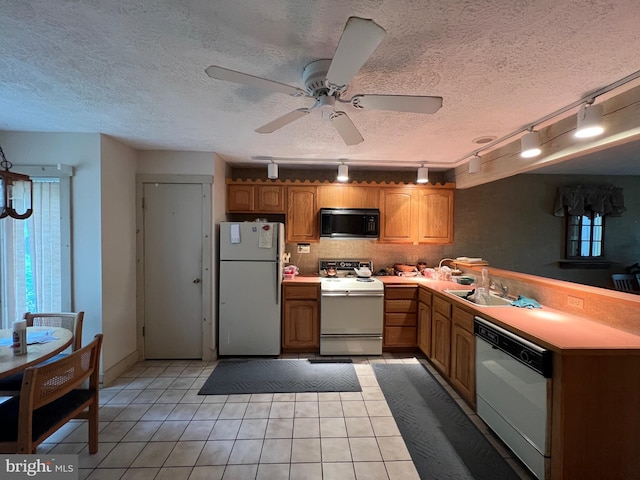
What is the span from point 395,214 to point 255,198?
185cm

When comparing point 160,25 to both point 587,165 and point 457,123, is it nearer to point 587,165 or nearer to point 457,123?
point 457,123

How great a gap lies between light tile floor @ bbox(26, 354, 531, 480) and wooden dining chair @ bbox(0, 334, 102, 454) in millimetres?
301

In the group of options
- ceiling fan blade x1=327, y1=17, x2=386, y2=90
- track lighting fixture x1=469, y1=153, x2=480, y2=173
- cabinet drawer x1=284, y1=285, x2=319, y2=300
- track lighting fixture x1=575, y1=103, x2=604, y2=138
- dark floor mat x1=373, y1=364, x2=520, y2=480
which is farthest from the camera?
cabinet drawer x1=284, y1=285, x2=319, y2=300

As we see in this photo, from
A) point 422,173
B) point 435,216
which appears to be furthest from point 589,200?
point 422,173

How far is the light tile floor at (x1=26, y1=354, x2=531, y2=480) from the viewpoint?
69.5 inches

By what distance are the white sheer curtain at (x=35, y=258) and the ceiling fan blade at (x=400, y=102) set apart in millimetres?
2869

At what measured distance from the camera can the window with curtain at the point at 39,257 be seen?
254cm

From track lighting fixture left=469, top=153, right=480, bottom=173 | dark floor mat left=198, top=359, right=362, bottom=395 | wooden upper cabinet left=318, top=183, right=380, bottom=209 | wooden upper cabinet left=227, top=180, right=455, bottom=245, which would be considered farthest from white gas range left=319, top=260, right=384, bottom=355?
track lighting fixture left=469, top=153, right=480, bottom=173

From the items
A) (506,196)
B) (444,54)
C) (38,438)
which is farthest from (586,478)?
(506,196)

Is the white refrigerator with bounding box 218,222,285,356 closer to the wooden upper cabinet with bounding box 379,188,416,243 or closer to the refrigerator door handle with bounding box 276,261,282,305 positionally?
the refrigerator door handle with bounding box 276,261,282,305

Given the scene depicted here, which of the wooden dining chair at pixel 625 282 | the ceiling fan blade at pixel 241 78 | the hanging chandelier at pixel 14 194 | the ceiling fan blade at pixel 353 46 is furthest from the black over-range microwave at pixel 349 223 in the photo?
the wooden dining chair at pixel 625 282

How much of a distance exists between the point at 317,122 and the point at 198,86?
914 millimetres

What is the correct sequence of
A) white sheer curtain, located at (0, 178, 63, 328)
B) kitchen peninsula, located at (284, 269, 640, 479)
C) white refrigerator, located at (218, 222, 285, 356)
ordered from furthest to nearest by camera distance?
white refrigerator, located at (218, 222, 285, 356) < white sheer curtain, located at (0, 178, 63, 328) < kitchen peninsula, located at (284, 269, 640, 479)

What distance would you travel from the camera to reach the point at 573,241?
4.19 meters
